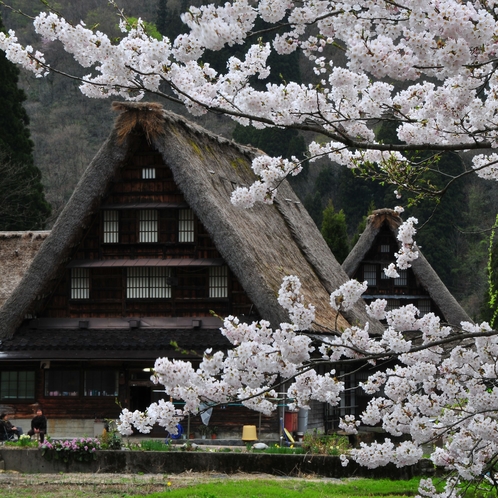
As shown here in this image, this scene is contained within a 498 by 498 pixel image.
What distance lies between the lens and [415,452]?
320 inches

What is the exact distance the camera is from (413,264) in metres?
32.4

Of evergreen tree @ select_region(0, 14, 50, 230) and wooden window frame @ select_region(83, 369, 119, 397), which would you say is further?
evergreen tree @ select_region(0, 14, 50, 230)

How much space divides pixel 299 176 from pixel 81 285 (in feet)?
136

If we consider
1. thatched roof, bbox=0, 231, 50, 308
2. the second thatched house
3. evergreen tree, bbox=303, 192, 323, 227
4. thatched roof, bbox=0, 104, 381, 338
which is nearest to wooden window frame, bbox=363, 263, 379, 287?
thatched roof, bbox=0, 104, 381, 338

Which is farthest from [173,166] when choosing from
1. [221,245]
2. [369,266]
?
[369,266]

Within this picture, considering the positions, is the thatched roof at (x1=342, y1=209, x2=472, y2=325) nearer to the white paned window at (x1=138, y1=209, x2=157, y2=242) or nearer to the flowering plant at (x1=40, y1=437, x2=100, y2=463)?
the white paned window at (x1=138, y1=209, x2=157, y2=242)

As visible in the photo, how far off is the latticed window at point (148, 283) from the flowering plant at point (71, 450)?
19.1ft

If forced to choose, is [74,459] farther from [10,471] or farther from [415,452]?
[415,452]

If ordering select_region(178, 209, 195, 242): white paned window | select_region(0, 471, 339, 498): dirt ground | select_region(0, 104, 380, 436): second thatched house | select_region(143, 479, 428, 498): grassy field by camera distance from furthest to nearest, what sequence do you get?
1. select_region(178, 209, 195, 242): white paned window
2. select_region(0, 104, 380, 436): second thatched house
3. select_region(0, 471, 339, 498): dirt ground
4. select_region(143, 479, 428, 498): grassy field

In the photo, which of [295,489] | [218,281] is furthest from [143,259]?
[295,489]

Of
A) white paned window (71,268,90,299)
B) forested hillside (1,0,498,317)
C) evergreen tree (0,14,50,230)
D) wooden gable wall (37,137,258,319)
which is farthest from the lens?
forested hillside (1,0,498,317)

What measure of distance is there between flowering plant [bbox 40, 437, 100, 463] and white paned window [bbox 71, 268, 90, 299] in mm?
6096

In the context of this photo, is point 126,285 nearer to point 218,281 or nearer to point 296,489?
point 218,281

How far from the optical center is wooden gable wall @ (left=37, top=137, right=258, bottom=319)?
22.5 meters
